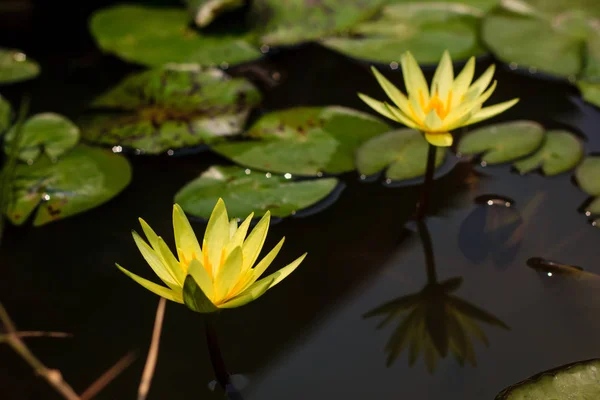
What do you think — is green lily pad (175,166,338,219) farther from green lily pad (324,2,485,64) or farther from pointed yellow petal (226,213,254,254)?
green lily pad (324,2,485,64)

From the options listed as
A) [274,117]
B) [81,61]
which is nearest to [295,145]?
[274,117]

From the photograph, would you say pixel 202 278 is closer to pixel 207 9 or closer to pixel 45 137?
pixel 45 137

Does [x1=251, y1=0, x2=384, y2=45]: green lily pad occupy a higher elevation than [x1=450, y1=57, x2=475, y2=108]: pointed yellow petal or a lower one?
lower

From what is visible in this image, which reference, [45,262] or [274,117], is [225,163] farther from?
[45,262]

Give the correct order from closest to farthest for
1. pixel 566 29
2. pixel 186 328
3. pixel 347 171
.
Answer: pixel 186 328
pixel 347 171
pixel 566 29

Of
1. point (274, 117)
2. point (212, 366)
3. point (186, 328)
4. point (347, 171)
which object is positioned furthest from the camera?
point (274, 117)

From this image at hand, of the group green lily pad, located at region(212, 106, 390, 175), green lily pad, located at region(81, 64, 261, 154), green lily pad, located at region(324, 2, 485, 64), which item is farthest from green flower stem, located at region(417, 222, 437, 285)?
green lily pad, located at region(324, 2, 485, 64)

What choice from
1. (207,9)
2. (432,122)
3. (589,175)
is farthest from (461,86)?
(207,9)
